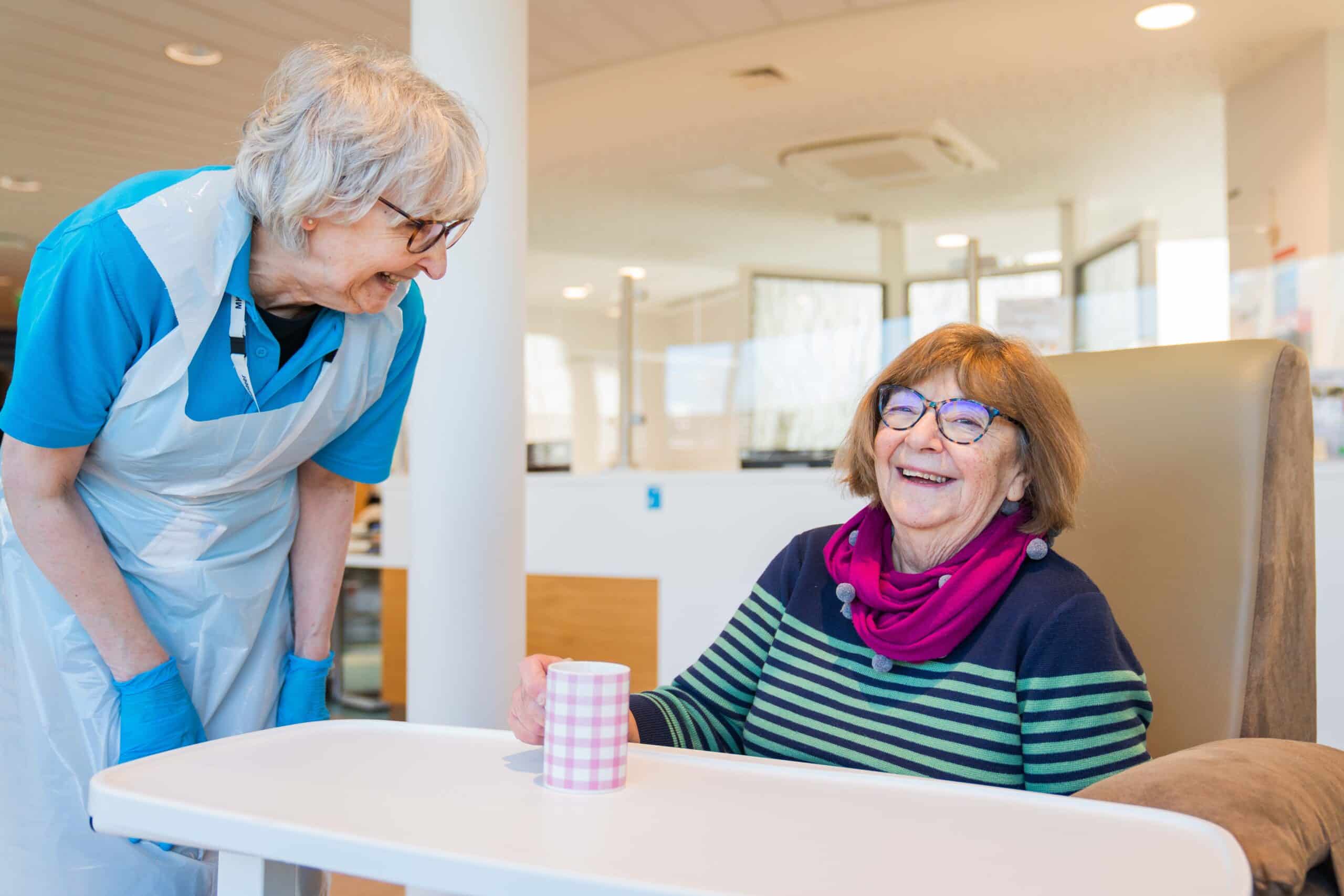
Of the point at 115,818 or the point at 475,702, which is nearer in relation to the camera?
the point at 115,818

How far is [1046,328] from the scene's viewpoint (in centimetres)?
481

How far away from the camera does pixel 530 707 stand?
1.05m

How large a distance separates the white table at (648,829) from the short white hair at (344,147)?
53 cm

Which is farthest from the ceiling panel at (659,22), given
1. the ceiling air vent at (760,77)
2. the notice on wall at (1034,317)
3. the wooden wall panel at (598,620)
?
the wooden wall panel at (598,620)

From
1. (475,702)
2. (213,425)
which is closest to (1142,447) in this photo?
(213,425)

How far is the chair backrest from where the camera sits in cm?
129

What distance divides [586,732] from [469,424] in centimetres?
134

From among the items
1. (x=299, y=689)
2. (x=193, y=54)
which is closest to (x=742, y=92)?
(x=193, y=54)

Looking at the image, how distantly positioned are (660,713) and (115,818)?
0.62 m

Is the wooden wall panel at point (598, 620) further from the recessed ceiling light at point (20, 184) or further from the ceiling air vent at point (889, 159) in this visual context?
the recessed ceiling light at point (20, 184)

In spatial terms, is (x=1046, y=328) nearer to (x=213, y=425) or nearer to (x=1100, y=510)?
(x=1100, y=510)

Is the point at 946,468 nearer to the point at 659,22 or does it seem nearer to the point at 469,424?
the point at 469,424

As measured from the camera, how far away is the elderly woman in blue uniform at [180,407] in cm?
108

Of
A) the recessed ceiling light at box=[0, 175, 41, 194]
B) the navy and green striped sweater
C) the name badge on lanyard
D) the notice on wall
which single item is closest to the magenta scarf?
the navy and green striped sweater
